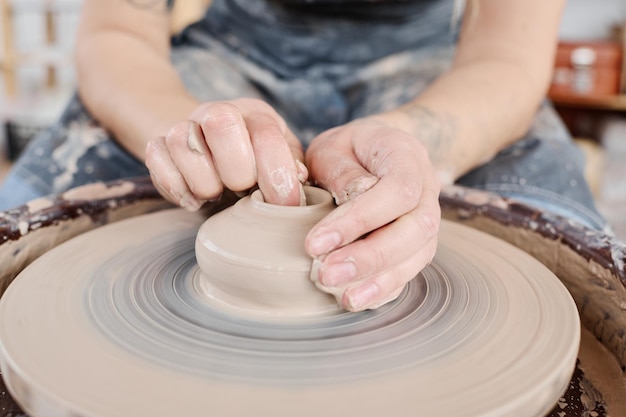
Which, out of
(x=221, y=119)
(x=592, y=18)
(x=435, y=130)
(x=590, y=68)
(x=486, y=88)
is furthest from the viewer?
(x=592, y=18)

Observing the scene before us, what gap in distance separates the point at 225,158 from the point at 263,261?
0.14 meters

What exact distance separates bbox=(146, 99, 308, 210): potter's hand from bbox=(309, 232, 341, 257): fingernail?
0.12 meters

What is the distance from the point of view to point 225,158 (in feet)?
2.42

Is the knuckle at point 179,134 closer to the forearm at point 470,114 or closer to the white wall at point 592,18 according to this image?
the forearm at point 470,114

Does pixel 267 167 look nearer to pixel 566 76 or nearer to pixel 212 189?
pixel 212 189

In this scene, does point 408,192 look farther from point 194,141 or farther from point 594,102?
point 594,102

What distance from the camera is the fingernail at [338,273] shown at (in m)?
0.63

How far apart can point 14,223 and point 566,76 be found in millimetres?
3446

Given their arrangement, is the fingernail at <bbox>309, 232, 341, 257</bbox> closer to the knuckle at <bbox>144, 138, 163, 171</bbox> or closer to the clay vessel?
the clay vessel

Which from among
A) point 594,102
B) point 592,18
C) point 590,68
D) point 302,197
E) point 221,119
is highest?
point 221,119

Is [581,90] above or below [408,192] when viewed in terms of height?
below

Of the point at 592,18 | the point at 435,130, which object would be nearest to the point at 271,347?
the point at 435,130

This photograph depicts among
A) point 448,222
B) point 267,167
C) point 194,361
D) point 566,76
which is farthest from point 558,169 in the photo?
point 566,76

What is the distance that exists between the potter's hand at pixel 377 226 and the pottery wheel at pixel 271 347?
0.19 feet
